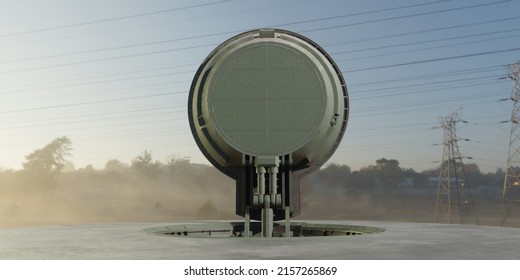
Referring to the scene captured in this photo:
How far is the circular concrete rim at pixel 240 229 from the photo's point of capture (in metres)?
21.0

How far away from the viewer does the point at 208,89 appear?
17.9 m

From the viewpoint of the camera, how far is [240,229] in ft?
74.2

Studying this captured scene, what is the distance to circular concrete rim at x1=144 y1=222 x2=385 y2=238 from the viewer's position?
2095cm

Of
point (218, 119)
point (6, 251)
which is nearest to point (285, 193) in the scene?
point (218, 119)

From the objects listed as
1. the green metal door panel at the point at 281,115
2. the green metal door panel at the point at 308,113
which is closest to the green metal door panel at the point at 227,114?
the green metal door panel at the point at 281,115

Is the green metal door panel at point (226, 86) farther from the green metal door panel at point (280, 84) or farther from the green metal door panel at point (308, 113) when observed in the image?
the green metal door panel at point (308, 113)

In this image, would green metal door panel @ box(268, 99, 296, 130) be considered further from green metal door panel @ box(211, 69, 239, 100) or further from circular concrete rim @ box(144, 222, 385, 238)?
circular concrete rim @ box(144, 222, 385, 238)

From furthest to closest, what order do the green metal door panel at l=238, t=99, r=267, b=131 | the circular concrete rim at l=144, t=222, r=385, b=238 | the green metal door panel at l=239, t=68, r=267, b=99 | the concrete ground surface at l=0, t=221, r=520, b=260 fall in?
1. the circular concrete rim at l=144, t=222, r=385, b=238
2. the green metal door panel at l=239, t=68, r=267, b=99
3. the green metal door panel at l=238, t=99, r=267, b=131
4. the concrete ground surface at l=0, t=221, r=520, b=260

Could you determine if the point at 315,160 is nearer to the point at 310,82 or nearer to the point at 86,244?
the point at 310,82

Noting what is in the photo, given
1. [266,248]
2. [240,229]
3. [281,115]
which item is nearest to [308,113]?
[281,115]

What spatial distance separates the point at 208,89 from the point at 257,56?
221 cm

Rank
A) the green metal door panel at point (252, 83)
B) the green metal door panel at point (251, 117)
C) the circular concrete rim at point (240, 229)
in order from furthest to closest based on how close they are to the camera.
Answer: the circular concrete rim at point (240, 229), the green metal door panel at point (252, 83), the green metal door panel at point (251, 117)

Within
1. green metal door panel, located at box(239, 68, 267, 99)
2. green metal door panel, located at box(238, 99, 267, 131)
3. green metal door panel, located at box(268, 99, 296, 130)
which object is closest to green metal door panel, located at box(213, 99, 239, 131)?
green metal door panel, located at box(238, 99, 267, 131)

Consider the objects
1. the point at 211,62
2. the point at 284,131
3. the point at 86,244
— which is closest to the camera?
the point at 86,244
